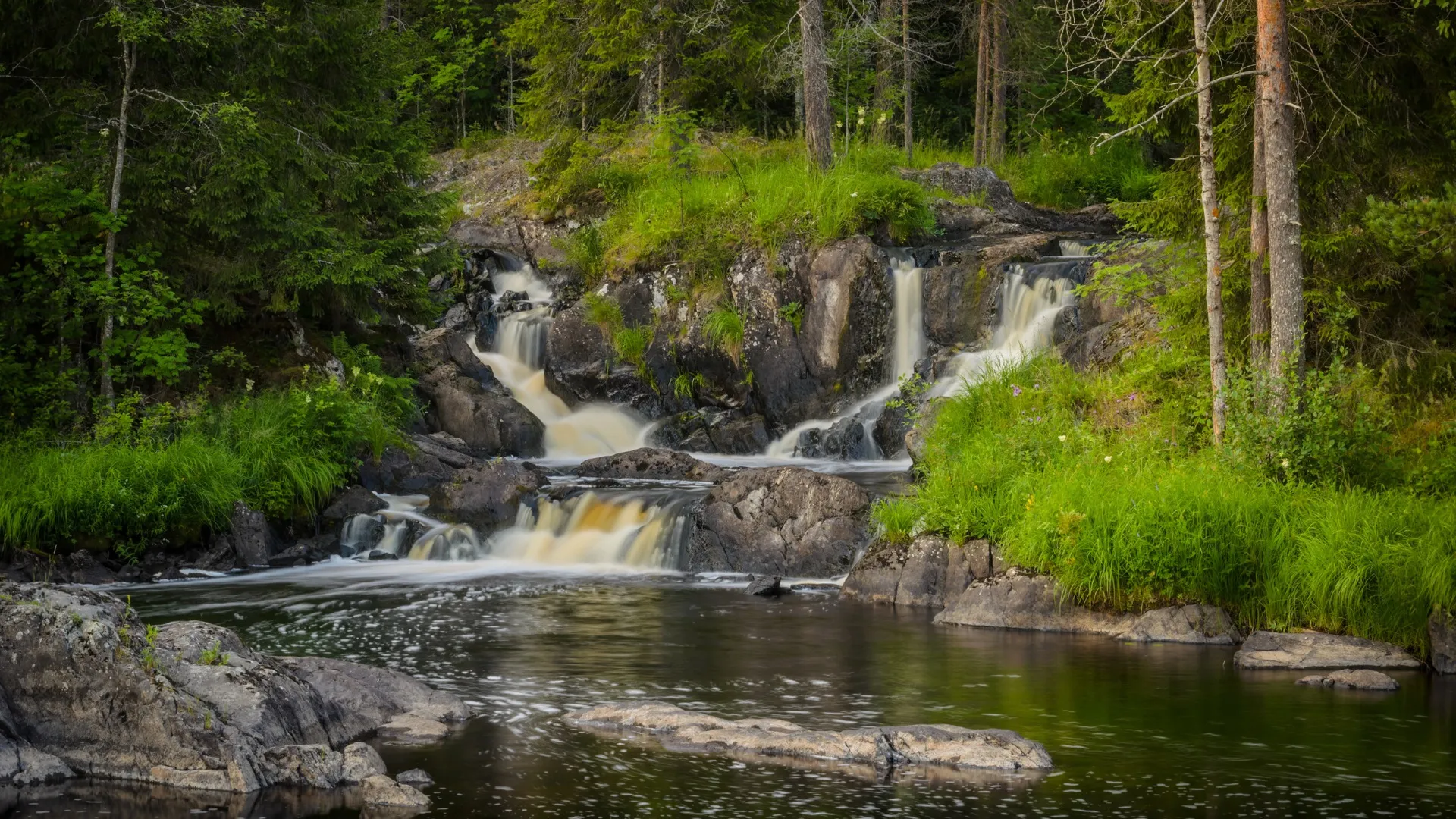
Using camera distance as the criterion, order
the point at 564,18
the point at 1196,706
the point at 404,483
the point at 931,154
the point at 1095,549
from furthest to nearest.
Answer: the point at 931,154 < the point at 564,18 < the point at 404,483 < the point at 1095,549 < the point at 1196,706

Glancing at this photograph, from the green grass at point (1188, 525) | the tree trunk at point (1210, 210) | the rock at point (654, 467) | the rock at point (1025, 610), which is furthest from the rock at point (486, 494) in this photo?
the tree trunk at point (1210, 210)

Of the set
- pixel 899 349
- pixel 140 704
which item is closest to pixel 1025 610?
pixel 140 704

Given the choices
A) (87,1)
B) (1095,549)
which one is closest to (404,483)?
(87,1)

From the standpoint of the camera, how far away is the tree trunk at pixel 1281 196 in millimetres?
11891

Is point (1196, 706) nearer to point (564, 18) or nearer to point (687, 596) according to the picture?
point (687, 596)

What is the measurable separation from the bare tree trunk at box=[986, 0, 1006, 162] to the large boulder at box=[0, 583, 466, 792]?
979 inches

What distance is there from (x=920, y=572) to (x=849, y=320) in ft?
31.6

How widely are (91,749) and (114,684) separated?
0.37 meters

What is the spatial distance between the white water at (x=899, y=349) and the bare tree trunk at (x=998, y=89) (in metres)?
9.22

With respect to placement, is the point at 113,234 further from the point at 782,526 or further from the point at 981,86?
the point at 981,86

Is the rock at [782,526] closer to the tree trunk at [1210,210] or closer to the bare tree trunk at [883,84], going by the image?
the tree trunk at [1210,210]

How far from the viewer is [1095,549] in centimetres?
1151

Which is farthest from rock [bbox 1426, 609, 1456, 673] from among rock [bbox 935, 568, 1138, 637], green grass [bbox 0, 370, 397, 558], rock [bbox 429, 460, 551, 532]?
green grass [bbox 0, 370, 397, 558]

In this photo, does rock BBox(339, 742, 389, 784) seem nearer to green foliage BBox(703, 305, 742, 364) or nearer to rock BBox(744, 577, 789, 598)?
rock BBox(744, 577, 789, 598)
